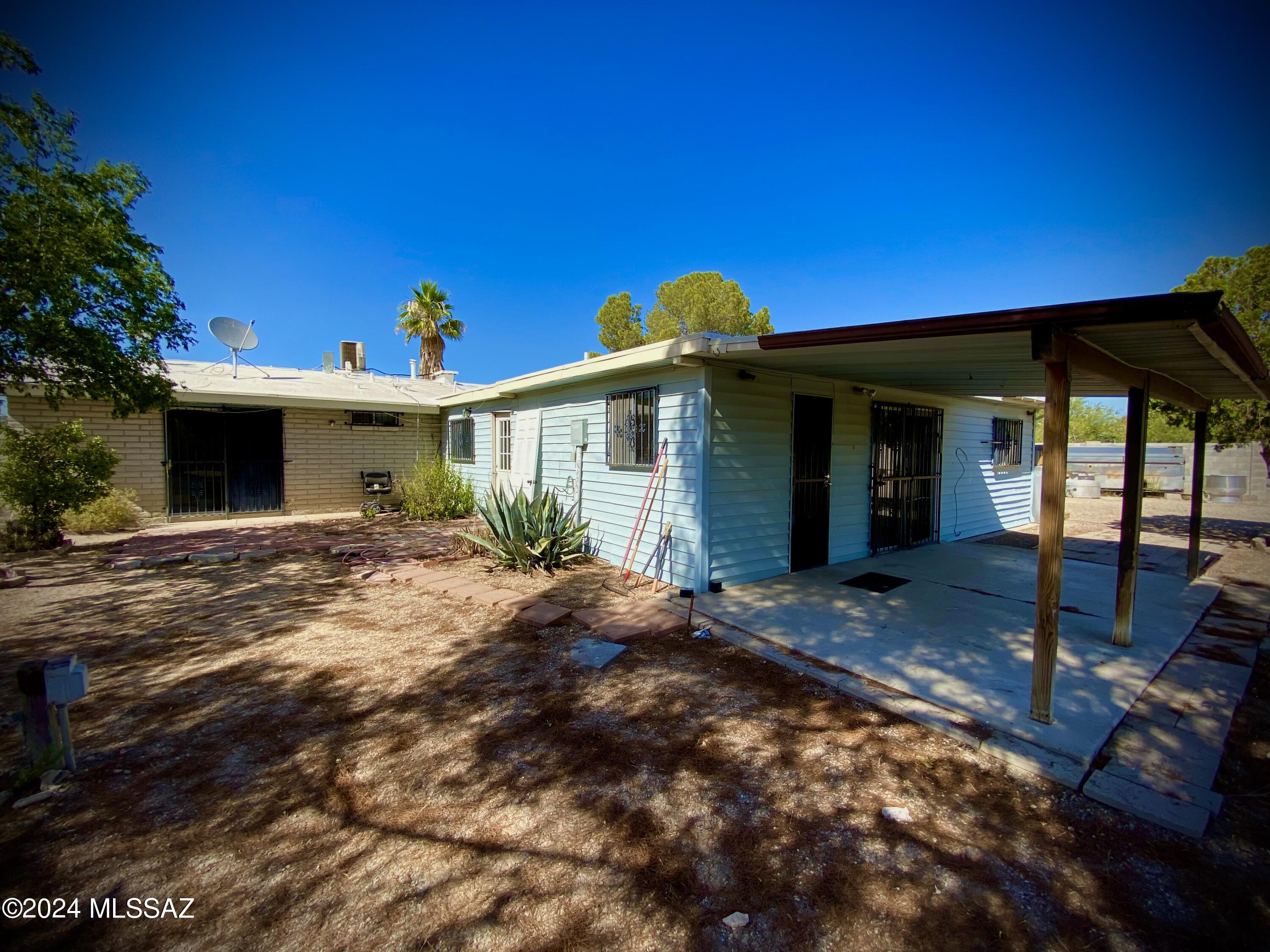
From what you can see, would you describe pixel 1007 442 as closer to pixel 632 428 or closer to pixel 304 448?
pixel 632 428

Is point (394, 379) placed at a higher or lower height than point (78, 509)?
higher

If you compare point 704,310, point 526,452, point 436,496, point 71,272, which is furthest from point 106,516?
point 704,310

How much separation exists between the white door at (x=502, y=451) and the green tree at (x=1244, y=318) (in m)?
11.3

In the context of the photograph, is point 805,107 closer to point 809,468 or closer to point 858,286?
point 809,468

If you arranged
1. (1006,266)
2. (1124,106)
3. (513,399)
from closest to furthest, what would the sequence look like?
(1124,106) < (513,399) < (1006,266)

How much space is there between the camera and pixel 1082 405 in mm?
47688

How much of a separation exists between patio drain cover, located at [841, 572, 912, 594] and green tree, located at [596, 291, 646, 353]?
1960 centimetres

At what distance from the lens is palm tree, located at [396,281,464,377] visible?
1875 cm

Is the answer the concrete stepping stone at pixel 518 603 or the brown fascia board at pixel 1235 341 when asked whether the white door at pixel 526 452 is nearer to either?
the concrete stepping stone at pixel 518 603

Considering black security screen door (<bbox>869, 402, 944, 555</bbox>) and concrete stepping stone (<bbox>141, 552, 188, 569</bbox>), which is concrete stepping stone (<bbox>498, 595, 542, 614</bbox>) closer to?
black security screen door (<bbox>869, 402, 944, 555</bbox>)

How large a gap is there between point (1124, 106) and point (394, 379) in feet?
53.7

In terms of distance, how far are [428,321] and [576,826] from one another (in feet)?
64.0

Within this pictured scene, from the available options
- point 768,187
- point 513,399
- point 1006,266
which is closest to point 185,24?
point 513,399

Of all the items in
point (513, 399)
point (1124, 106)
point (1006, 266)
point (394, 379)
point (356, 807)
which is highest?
point (1124, 106)
